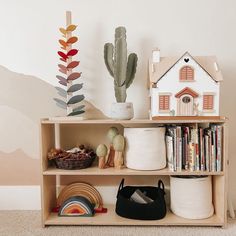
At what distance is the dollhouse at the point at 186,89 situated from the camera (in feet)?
5.31

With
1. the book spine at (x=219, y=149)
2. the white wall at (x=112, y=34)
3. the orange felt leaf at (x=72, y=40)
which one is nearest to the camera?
the book spine at (x=219, y=149)

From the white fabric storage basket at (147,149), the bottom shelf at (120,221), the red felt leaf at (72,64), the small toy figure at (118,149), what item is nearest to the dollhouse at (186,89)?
the white fabric storage basket at (147,149)

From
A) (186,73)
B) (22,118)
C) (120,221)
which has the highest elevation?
(186,73)

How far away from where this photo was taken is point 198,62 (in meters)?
1.66

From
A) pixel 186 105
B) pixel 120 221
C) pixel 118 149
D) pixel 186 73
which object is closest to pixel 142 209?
pixel 120 221

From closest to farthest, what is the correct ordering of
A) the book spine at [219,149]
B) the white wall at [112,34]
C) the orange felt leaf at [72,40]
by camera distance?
the book spine at [219,149] < the orange felt leaf at [72,40] < the white wall at [112,34]

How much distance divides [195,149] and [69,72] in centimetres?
82

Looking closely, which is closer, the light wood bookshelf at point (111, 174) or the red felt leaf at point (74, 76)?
the light wood bookshelf at point (111, 174)

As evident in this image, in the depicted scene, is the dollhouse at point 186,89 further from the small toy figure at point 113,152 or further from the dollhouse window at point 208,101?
the small toy figure at point 113,152

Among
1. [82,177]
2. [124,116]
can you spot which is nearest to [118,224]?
[82,177]

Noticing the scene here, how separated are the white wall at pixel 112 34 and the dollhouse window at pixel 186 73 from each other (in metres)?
0.27

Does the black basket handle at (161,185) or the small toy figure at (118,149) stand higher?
the small toy figure at (118,149)

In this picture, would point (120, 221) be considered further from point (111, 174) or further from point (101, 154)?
point (101, 154)

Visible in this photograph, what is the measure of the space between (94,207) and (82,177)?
0.69ft
